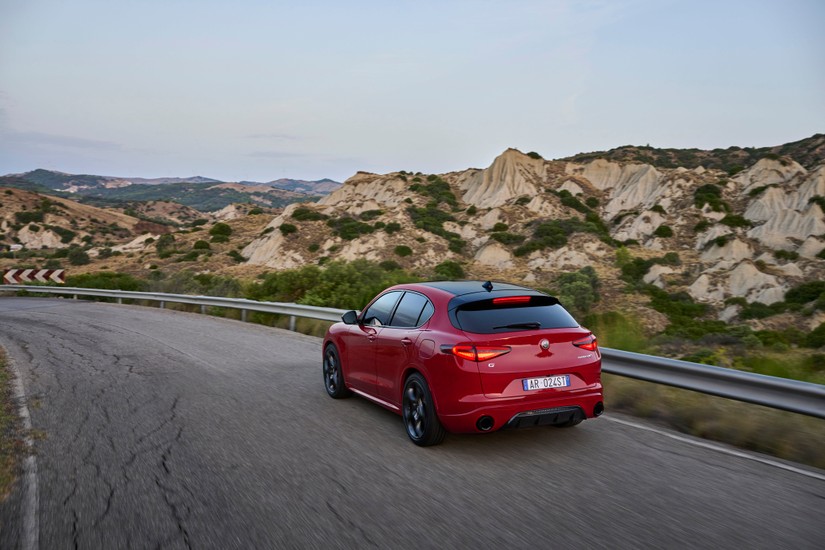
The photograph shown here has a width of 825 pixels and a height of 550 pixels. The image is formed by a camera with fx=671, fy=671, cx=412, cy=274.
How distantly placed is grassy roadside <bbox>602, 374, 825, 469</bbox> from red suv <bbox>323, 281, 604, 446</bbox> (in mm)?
1569

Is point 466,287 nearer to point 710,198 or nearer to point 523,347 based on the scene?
point 523,347

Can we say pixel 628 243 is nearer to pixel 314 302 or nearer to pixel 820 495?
pixel 314 302

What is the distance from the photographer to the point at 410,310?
21.9ft

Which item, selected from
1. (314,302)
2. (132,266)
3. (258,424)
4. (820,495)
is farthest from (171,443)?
(132,266)

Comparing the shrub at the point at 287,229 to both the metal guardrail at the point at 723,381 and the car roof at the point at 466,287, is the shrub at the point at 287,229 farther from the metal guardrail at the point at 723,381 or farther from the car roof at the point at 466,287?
the car roof at the point at 466,287

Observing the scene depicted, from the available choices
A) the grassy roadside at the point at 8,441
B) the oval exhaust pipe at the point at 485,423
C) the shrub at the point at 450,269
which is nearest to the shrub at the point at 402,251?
the shrub at the point at 450,269

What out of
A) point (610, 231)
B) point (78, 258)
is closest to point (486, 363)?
point (610, 231)

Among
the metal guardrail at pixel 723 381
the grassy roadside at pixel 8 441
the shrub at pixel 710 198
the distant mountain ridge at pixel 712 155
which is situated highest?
the distant mountain ridge at pixel 712 155

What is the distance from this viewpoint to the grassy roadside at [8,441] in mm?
5211

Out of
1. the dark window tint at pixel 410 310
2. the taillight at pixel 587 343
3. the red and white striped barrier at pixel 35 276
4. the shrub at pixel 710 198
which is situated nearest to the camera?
the taillight at pixel 587 343

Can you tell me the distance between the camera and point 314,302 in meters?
17.0

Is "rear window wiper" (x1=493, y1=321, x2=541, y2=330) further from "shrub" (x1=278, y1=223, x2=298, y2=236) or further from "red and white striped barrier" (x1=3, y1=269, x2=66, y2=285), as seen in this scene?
"shrub" (x1=278, y1=223, x2=298, y2=236)

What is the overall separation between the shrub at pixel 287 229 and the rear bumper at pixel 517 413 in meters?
54.5

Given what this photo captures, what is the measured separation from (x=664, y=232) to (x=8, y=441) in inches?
2278
